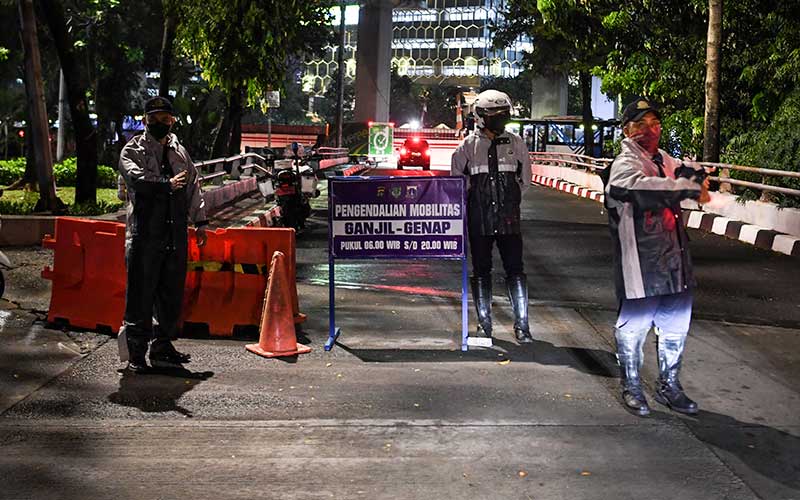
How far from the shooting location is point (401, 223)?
8672 millimetres

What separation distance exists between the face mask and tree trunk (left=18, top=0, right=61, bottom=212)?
11893 millimetres

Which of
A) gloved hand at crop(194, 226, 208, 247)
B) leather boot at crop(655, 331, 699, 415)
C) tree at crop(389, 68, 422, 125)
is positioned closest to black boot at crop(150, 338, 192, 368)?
gloved hand at crop(194, 226, 208, 247)

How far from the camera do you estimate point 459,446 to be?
19.5ft

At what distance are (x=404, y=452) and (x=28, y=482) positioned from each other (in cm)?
190

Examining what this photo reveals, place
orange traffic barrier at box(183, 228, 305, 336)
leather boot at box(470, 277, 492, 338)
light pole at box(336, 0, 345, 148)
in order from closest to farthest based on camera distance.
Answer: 1. leather boot at box(470, 277, 492, 338)
2. orange traffic barrier at box(183, 228, 305, 336)
3. light pole at box(336, 0, 345, 148)


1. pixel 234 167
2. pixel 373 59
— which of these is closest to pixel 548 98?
pixel 373 59

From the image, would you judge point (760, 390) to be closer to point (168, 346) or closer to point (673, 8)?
point (168, 346)

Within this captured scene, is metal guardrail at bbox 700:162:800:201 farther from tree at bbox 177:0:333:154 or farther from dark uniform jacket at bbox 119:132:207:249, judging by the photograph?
tree at bbox 177:0:333:154

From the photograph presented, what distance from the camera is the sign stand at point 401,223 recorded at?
8.61 m

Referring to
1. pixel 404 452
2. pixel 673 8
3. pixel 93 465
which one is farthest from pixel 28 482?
pixel 673 8

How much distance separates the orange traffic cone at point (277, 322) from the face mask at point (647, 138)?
306cm

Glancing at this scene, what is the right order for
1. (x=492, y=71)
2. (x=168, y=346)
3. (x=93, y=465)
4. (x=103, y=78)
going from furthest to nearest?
(x=492, y=71)
(x=103, y=78)
(x=168, y=346)
(x=93, y=465)

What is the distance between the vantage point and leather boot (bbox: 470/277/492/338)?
8953mm

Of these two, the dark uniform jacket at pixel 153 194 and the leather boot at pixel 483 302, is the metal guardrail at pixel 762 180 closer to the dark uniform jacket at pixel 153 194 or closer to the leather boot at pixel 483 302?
the leather boot at pixel 483 302
